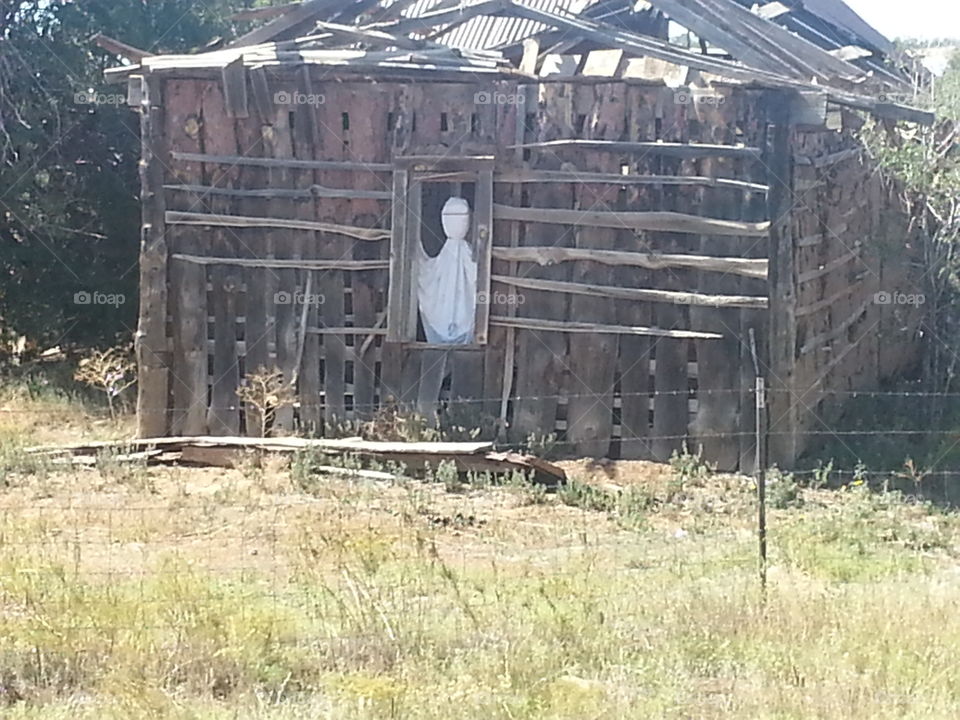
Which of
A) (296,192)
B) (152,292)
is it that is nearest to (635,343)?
(296,192)

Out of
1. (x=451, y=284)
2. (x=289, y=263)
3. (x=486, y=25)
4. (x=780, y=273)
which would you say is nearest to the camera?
(x=780, y=273)

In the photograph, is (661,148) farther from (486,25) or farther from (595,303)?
(486,25)

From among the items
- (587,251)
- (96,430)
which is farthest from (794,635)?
(96,430)

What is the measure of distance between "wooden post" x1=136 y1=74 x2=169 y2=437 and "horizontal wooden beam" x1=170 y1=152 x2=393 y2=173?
Result: 0.86 ft

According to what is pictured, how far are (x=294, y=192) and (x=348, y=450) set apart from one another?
2.56 m

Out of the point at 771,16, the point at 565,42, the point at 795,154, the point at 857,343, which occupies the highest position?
the point at 771,16

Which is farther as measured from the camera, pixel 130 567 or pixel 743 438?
pixel 743 438

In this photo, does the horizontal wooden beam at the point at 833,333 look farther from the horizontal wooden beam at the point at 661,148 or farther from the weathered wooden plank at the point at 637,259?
the horizontal wooden beam at the point at 661,148

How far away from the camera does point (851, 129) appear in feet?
44.2

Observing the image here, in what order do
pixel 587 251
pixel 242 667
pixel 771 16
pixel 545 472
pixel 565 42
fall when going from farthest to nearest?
pixel 771 16, pixel 565 42, pixel 587 251, pixel 545 472, pixel 242 667

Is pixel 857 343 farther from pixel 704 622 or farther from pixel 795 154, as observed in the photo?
pixel 704 622

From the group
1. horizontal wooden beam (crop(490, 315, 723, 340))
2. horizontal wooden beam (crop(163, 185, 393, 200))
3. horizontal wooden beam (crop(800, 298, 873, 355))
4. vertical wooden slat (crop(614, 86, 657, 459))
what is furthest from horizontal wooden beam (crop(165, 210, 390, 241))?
horizontal wooden beam (crop(800, 298, 873, 355))

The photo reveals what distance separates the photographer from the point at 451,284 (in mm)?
12344

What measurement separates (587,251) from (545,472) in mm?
2051
